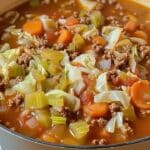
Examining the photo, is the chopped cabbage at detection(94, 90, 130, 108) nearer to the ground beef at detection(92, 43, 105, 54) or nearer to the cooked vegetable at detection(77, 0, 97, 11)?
the ground beef at detection(92, 43, 105, 54)

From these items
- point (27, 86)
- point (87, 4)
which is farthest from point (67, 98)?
point (87, 4)

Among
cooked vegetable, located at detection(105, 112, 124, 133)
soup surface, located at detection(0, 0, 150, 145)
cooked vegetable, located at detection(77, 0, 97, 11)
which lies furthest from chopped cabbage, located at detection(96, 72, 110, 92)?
cooked vegetable, located at detection(77, 0, 97, 11)

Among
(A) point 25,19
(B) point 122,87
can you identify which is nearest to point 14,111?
(B) point 122,87

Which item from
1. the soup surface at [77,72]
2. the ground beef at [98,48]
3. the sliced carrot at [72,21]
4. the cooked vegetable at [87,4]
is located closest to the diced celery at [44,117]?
the soup surface at [77,72]

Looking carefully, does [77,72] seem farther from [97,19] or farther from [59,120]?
[97,19]

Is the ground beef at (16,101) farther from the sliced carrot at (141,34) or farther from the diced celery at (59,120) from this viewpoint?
the sliced carrot at (141,34)

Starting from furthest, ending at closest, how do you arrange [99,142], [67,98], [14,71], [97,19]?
[97,19], [14,71], [67,98], [99,142]
